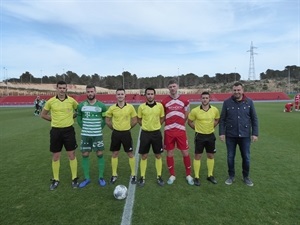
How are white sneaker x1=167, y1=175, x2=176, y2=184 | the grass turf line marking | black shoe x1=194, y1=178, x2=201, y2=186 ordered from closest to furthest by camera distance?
the grass turf line marking, black shoe x1=194, y1=178, x2=201, y2=186, white sneaker x1=167, y1=175, x2=176, y2=184

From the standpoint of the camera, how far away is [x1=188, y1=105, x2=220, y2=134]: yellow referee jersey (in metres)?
5.46

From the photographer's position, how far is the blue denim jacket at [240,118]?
5.22 m

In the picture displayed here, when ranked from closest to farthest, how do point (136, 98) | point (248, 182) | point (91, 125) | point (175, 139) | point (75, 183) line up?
point (248, 182) → point (75, 183) → point (91, 125) → point (175, 139) → point (136, 98)

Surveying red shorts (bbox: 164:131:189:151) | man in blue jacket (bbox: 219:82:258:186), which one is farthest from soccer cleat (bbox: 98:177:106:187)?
man in blue jacket (bbox: 219:82:258:186)

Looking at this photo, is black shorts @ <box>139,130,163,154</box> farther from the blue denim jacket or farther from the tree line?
the tree line

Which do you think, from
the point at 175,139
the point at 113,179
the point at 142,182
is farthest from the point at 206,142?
the point at 113,179

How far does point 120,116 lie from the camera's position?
5.45 m

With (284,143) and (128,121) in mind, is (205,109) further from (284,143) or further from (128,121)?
(284,143)

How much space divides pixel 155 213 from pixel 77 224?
114 cm

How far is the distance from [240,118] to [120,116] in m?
2.43

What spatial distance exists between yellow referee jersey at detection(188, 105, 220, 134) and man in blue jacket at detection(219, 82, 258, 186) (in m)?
0.19

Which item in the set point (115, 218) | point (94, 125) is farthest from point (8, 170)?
point (115, 218)

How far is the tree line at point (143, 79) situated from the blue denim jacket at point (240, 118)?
118786 millimetres

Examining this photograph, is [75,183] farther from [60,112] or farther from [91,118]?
[60,112]
